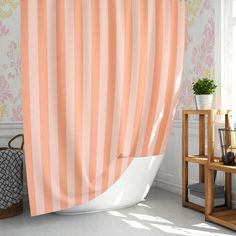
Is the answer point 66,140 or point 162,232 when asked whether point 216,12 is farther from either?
point 162,232

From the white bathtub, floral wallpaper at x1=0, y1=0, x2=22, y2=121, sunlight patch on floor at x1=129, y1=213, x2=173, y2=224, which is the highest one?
floral wallpaper at x1=0, y1=0, x2=22, y2=121

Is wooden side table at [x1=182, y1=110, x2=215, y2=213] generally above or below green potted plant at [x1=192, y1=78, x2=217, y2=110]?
below

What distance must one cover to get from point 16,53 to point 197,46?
164 cm

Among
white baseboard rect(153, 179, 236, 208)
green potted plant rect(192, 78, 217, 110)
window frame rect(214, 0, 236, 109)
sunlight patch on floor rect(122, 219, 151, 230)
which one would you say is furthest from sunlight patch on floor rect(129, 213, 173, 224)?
window frame rect(214, 0, 236, 109)

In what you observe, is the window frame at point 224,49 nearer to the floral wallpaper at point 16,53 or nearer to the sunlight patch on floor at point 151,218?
the floral wallpaper at point 16,53

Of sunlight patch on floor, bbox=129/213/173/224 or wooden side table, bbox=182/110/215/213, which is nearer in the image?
sunlight patch on floor, bbox=129/213/173/224

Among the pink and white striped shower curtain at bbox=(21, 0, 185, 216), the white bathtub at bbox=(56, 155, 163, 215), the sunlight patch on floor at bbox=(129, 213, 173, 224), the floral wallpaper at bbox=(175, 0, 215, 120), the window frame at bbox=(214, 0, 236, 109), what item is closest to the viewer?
the pink and white striped shower curtain at bbox=(21, 0, 185, 216)

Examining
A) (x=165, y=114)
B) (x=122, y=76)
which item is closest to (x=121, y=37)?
(x=122, y=76)

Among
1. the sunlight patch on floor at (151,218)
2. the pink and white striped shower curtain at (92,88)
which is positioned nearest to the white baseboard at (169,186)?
the pink and white striped shower curtain at (92,88)

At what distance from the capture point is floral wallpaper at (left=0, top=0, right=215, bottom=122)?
3215 mm

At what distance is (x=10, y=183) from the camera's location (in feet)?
8.94

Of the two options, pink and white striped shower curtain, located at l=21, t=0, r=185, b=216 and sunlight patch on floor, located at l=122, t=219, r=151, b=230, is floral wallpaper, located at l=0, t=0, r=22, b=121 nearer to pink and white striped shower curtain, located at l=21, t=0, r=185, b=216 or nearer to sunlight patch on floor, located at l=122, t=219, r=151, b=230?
pink and white striped shower curtain, located at l=21, t=0, r=185, b=216

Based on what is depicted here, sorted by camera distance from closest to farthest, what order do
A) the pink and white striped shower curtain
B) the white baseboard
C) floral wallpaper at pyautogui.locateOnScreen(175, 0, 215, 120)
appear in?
the pink and white striped shower curtain < floral wallpaper at pyautogui.locateOnScreen(175, 0, 215, 120) < the white baseboard

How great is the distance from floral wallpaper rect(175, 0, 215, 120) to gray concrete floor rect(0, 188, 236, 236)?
1.05 metres
